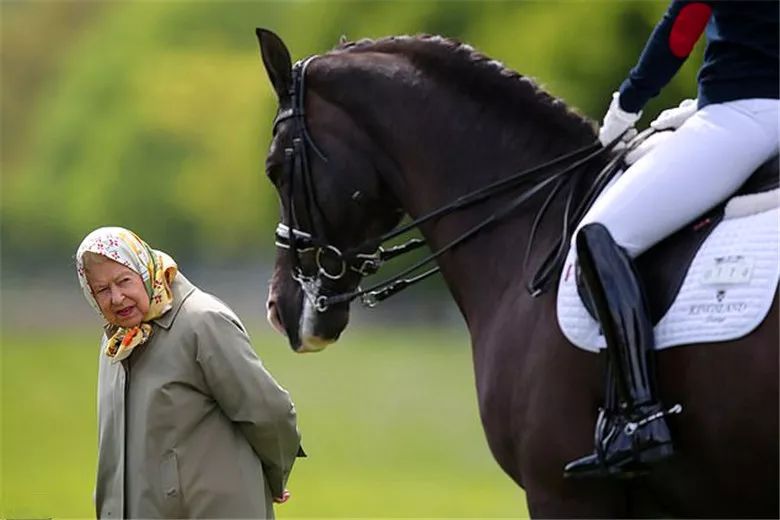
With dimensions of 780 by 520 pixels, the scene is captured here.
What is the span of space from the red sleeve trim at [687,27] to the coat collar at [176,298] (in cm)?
197

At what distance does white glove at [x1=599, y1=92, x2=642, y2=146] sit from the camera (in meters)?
5.27

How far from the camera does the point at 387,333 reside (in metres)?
38.1

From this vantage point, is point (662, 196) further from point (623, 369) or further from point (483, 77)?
point (483, 77)

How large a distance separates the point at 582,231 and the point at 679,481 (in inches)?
34.5

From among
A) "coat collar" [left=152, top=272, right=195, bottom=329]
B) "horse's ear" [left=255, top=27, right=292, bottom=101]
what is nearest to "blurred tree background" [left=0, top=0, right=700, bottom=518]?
"horse's ear" [left=255, top=27, right=292, bottom=101]

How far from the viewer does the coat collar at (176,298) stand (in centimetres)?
547

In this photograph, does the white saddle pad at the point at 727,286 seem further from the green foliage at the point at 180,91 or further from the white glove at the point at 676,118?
the green foliage at the point at 180,91

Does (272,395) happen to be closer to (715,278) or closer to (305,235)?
(305,235)

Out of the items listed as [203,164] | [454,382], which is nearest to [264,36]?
[454,382]

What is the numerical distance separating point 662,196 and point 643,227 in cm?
Result: 12

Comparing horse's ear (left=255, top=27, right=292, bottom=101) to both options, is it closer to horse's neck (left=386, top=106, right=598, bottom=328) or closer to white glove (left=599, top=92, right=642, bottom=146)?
horse's neck (left=386, top=106, right=598, bottom=328)

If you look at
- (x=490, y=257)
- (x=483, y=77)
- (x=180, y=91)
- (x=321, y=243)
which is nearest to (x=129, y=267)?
(x=321, y=243)

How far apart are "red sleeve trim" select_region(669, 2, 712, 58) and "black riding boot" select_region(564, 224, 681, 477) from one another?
0.70 meters

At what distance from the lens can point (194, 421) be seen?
5.40 m
